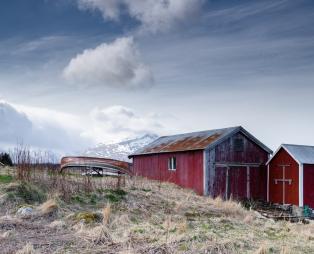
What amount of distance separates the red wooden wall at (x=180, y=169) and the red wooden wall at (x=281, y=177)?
439 centimetres

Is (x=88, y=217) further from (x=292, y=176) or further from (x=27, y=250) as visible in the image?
(x=292, y=176)

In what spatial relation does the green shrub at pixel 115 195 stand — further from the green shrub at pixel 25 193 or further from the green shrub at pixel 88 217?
the green shrub at pixel 88 217

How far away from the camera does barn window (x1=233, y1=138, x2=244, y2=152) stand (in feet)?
82.3

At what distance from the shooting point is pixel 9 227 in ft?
32.3

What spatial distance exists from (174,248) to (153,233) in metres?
1.41

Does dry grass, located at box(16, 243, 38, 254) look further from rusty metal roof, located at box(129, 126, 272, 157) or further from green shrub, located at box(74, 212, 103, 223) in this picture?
rusty metal roof, located at box(129, 126, 272, 157)

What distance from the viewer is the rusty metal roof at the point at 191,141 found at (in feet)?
80.8

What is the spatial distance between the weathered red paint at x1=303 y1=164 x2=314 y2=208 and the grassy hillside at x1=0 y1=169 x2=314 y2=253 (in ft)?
26.9

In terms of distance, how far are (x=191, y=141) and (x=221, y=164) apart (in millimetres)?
2965

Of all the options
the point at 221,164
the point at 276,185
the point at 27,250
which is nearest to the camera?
the point at 27,250

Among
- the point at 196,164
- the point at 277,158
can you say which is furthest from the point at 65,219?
the point at 277,158

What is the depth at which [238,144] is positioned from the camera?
990 inches

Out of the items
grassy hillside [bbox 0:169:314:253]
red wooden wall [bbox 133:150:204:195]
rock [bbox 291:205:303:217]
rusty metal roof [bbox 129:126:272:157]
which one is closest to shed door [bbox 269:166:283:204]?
rock [bbox 291:205:303:217]

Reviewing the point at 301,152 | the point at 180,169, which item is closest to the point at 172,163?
the point at 180,169
